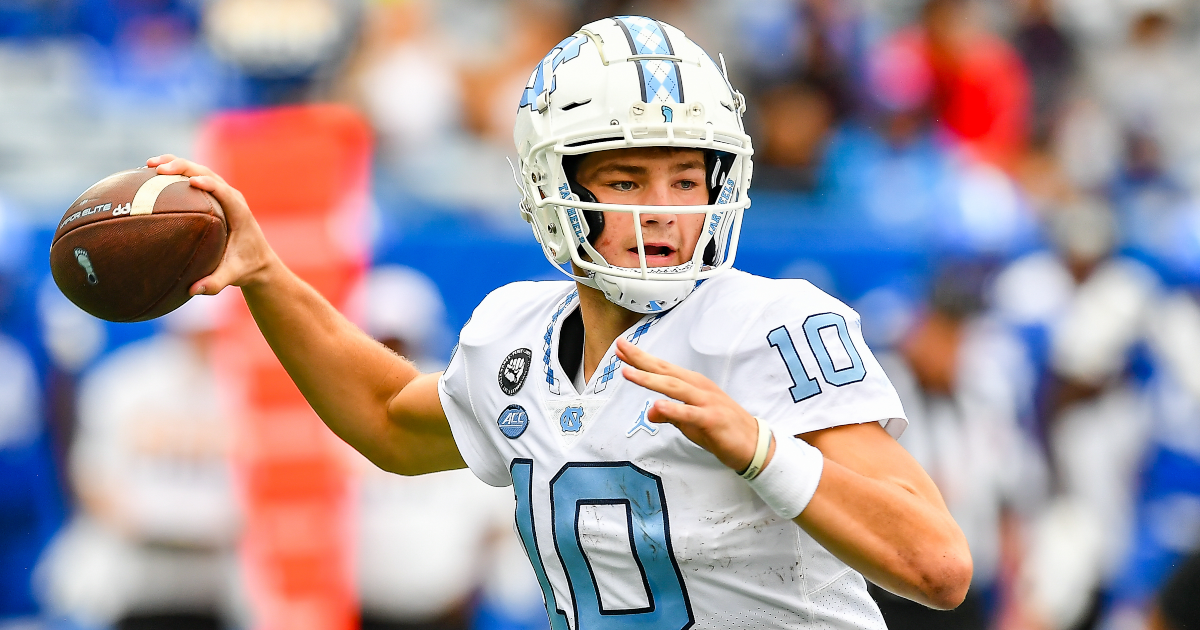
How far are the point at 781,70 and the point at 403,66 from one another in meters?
1.90

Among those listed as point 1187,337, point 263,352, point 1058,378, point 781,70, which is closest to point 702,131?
point 263,352

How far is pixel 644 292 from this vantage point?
2314 millimetres

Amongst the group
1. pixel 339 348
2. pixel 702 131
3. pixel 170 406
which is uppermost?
pixel 702 131

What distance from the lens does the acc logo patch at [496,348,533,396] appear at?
8.15 ft

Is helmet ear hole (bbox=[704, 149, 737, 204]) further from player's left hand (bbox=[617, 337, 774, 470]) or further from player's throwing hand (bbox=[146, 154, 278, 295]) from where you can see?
player's throwing hand (bbox=[146, 154, 278, 295])

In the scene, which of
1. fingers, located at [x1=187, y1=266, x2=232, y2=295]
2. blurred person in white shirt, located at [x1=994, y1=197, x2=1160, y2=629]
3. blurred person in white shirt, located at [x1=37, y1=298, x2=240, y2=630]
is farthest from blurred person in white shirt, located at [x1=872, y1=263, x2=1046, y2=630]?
fingers, located at [x1=187, y1=266, x2=232, y2=295]

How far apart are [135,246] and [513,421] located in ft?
2.58

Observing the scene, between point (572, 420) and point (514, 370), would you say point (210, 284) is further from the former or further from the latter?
point (572, 420)

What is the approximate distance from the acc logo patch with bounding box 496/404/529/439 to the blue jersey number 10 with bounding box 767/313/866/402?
1.67ft

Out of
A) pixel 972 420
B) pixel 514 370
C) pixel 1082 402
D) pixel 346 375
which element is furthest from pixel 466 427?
pixel 1082 402

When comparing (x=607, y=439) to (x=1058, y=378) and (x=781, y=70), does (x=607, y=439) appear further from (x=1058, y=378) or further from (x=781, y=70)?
(x=781, y=70)

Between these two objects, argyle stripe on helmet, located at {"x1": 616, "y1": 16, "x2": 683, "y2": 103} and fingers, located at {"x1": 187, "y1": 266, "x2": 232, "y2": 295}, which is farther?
fingers, located at {"x1": 187, "y1": 266, "x2": 232, "y2": 295}

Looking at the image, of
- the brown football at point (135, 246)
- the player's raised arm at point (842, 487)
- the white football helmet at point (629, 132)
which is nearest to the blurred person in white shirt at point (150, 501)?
the brown football at point (135, 246)

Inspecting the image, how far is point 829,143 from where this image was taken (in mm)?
6414
